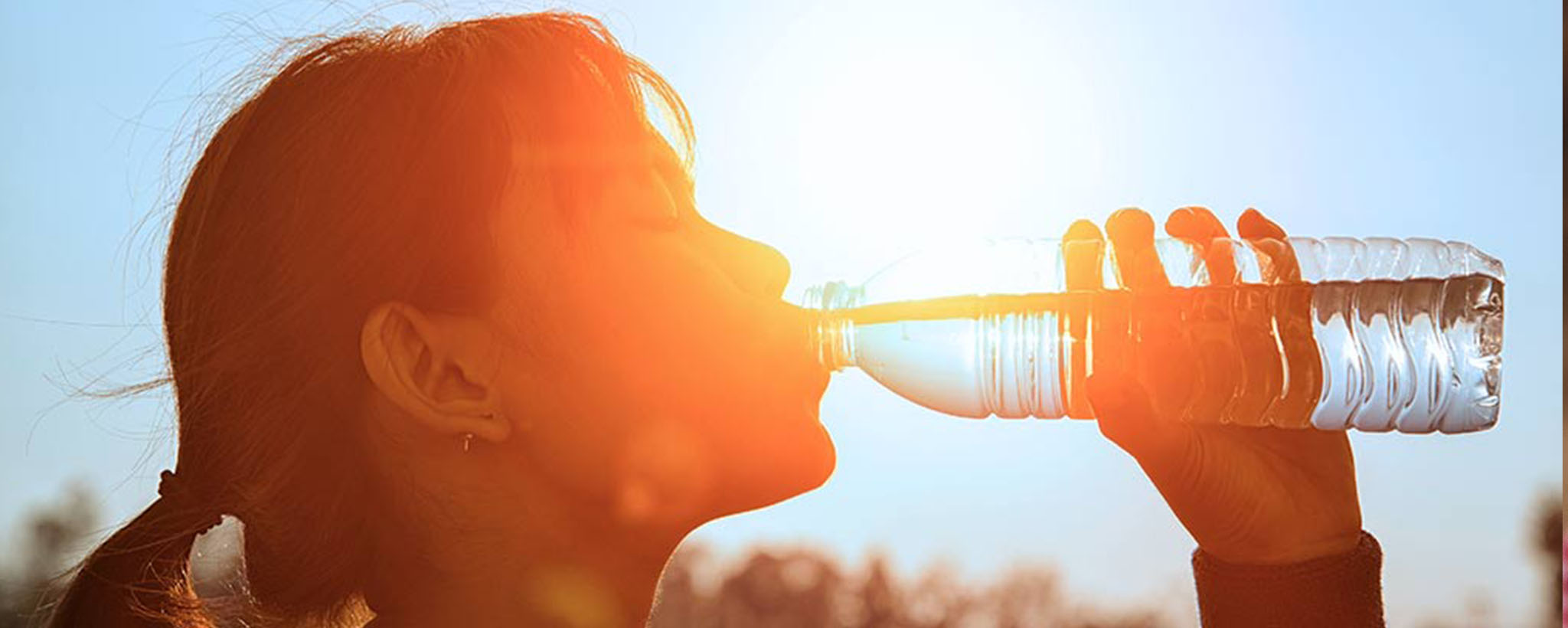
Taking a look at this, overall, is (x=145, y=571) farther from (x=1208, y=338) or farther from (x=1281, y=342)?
(x=1281, y=342)

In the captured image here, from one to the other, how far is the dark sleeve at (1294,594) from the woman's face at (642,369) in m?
0.45

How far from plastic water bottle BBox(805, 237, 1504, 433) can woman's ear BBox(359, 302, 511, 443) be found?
1.32 ft

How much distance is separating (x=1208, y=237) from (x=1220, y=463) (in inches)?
10.9

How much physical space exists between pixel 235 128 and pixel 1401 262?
134 centimetres

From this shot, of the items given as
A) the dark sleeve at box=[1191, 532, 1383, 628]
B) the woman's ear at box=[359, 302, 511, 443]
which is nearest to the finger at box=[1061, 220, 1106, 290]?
the dark sleeve at box=[1191, 532, 1383, 628]

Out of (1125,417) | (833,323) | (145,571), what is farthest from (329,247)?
(1125,417)

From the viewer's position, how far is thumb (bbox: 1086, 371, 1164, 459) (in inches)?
57.2

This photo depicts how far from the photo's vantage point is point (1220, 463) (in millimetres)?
1520

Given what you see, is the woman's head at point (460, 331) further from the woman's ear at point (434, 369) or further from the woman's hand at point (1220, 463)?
the woman's hand at point (1220, 463)

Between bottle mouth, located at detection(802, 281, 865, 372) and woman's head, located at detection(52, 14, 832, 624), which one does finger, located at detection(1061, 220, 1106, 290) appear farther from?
woman's head, located at detection(52, 14, 832, 624)

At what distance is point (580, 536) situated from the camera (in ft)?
4.37

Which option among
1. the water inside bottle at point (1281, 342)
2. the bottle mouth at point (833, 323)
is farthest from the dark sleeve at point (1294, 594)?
the bottle mouth at point (833, 323)

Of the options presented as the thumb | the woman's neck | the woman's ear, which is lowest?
the woman's neck

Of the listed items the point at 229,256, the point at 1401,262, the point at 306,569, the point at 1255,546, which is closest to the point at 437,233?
the point at 229,256
